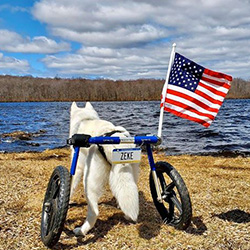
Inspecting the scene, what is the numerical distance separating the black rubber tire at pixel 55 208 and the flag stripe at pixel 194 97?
214 cm

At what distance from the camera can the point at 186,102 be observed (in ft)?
14.9

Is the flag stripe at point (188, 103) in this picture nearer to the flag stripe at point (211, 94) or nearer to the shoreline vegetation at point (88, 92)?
the flag stripe at point (211, 94)

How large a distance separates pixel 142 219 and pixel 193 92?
2.33 metres

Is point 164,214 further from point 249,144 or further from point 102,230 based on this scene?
point 249,144

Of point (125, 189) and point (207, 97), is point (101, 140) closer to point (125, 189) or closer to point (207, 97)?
point (125, 189)

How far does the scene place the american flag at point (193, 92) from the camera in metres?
4.50

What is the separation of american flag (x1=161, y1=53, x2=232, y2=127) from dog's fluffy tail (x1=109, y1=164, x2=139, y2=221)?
143 centimetres

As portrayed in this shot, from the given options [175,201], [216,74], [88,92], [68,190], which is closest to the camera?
[68,190]

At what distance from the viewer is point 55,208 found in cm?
379

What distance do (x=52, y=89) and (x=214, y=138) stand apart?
137 metres


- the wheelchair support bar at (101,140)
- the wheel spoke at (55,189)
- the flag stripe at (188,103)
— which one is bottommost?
the wheel spoke at (55,189)

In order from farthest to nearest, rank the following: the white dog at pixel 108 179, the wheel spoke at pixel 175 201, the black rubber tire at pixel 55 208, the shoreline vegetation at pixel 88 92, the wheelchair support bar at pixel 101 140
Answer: the shoreline vegetation at pixel 88 92 → the wheel spoke at pixel 175 201 → the wheelchair support bar at pixel 101 140 → the white dog at pixel 108 179 → the black rubber tire at pixel 55 208

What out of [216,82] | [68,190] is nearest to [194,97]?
[216,82]

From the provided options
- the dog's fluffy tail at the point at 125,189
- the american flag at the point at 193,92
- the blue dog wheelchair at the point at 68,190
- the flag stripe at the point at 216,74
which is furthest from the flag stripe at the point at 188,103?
the dog's fluffy tail at the point at 125,189
